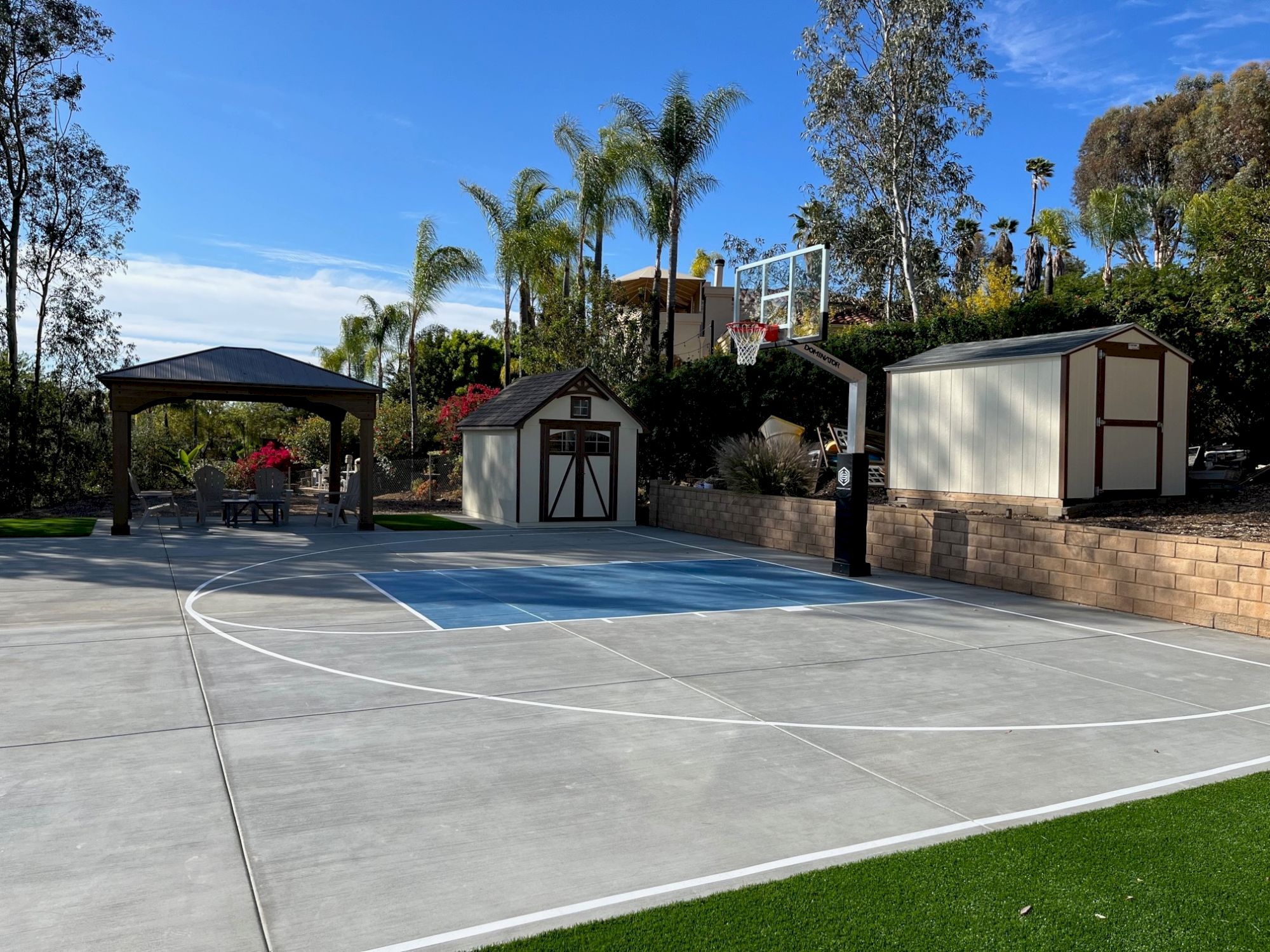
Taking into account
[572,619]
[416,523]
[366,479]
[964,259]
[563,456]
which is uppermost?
[964,259]

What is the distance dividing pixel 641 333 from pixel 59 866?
2483cm

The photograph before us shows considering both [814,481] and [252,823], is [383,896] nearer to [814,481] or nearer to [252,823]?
[252,823]

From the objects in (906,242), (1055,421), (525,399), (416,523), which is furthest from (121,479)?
(906,242)

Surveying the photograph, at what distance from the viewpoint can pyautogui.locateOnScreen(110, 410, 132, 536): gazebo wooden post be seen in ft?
56.1

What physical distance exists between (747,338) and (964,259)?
24.8 meters

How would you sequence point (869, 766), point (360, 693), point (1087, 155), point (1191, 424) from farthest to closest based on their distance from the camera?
point (1087, 155) → point (1191, 424) → point (360, 693) → point (869, 766)

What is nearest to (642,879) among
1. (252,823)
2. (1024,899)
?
(1024,899)

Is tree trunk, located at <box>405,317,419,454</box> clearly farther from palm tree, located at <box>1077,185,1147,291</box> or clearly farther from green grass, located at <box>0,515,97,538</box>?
palm tree, located at <box>1077,185,1147,291</box>

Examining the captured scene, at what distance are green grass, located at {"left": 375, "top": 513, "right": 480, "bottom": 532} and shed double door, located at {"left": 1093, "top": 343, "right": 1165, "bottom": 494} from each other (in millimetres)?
11879

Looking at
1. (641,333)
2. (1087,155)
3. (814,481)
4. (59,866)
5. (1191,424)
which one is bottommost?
(59,866)

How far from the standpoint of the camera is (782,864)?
412 centimetres

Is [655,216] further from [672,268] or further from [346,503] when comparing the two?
[346,503]

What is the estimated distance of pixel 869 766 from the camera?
17.8 ft

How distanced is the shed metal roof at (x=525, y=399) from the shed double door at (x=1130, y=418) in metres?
9.98
